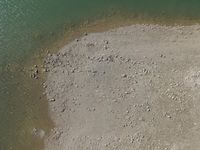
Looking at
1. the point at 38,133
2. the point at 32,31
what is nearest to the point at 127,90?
the point at 38,133

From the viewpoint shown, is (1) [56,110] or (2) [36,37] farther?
(2) [36,37]

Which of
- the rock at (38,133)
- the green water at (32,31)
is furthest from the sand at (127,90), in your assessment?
the green water at (32,31)

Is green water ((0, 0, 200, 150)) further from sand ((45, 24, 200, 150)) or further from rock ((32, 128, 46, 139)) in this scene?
sand ((45, 24, 200, 150))

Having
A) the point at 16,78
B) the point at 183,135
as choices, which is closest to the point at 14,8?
the point at 16,78

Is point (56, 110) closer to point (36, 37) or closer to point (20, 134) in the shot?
point (20, 134)

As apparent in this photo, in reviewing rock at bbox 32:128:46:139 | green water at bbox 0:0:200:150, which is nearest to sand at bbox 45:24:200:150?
rock at bbox 32:128:46:139

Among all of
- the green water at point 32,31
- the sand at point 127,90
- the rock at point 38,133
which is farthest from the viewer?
the green water at point 32,31

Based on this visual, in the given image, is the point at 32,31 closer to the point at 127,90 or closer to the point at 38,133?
the point at 38,133

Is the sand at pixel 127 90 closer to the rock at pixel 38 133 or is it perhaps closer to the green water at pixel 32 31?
the rock at pixel 38 133
